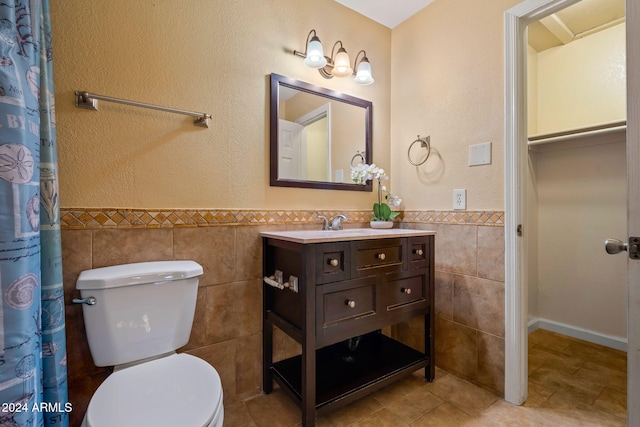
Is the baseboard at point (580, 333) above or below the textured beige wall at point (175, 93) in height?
below

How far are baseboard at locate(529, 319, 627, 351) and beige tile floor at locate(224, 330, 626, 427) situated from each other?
0.30 m

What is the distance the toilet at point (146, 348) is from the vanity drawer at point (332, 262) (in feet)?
1.77

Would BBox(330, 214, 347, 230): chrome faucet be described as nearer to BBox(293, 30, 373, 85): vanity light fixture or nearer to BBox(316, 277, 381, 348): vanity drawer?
BBox(316, 277, 381, 348): vanity drawer

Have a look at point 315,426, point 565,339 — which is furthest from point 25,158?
point 565,339

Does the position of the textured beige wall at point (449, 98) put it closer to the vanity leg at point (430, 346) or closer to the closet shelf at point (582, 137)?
the vanity leg at point (430, 346)

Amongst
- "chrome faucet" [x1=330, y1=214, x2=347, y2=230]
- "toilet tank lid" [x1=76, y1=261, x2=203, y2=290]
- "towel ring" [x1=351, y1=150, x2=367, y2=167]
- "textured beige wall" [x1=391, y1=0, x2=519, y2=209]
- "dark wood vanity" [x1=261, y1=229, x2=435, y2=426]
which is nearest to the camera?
"toilet tank lid" [x1=76, y1=261, x2=203, y2=290]

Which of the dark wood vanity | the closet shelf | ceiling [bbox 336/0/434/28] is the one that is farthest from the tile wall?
ceiling [bbox 336/0/434/28]

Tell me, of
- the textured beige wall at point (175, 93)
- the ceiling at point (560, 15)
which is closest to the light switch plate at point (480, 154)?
the textured beige wall at point (175, 93)

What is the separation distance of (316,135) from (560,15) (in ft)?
6.50

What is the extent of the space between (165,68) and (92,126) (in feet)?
1.43

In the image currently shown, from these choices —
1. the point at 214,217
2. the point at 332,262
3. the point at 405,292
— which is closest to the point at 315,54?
the point at 214,217

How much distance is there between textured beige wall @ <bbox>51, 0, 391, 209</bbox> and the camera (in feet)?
4.05

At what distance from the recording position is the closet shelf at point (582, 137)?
2.03 metres

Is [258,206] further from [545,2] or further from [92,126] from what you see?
[545,2]
